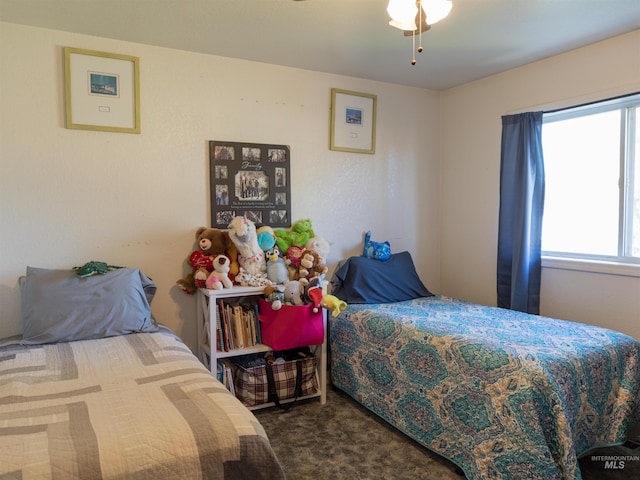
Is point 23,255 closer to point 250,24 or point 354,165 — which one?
point 250,24

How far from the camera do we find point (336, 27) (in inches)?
94.3

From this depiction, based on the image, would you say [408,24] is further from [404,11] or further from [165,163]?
[165,163]

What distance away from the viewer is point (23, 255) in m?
2.40

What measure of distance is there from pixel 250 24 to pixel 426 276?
2407mm

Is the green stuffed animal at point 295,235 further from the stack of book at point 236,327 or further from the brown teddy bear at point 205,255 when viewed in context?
the stack of book at point 236,327

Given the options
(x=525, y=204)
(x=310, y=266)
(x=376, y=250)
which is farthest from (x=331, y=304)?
(x=525, y=204)

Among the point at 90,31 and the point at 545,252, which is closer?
the point at 90,31

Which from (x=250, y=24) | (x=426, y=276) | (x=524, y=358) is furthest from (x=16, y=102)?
(x=426, y=276)

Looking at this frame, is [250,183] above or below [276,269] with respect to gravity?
above

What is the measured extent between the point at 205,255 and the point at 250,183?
58 centimetres

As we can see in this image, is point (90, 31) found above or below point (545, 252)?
above

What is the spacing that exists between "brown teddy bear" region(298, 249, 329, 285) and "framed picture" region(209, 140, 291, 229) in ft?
1.17

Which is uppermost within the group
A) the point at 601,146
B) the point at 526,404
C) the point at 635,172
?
the point at 601,146

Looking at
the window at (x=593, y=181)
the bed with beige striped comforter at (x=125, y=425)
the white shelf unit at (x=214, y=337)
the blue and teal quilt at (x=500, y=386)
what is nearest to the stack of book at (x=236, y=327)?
the white shelf unit at (x=214, y=337)
